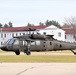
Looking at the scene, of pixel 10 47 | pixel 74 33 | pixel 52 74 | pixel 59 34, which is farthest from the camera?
pixel 74 33

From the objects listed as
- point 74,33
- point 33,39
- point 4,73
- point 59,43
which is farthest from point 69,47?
point 74,33

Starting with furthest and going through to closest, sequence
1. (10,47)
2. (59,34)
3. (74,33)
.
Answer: (74,33) → (59,34) → (10,47)

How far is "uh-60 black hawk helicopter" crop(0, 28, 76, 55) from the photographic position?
138 feet

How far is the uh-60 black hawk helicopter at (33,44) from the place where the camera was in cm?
4203

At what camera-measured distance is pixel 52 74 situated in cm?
1708

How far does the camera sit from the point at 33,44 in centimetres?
4300

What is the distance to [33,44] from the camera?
43.0 m

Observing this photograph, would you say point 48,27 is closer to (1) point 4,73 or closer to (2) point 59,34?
(2) point 59,34

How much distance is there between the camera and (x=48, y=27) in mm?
139500

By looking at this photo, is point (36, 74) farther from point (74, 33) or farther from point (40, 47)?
point (74, 33)

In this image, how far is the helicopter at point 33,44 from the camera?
42031 mm

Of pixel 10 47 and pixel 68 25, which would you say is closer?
pixel 10 47

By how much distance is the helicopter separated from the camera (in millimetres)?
42031

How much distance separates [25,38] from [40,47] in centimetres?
216
